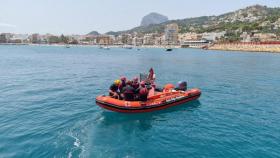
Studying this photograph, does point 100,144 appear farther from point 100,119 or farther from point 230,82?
point 230,82

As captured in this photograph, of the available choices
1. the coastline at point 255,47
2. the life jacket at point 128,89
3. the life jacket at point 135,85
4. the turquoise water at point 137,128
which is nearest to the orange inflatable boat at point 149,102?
the turquoise water at point 137,128

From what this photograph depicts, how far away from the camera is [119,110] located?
54.7ft

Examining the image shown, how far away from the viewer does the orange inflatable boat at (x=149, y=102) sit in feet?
54.4

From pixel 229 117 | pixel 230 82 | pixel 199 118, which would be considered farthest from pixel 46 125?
pixel 230 82

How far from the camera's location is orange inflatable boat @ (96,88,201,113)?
54.4 ft

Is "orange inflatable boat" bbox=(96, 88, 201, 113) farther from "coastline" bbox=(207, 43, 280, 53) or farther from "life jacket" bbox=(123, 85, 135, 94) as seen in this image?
"coastline" bbox=(207, 43, 280, 53)

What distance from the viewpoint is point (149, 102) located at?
56.9 feet

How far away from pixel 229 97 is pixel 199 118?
7.21 meters

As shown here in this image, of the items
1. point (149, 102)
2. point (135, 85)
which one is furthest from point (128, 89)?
point (149, 102)

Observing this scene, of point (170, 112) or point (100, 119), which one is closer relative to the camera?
point (100, 119)

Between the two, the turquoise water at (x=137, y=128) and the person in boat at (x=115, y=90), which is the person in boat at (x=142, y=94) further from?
the person in boat at (x=115, y=90)

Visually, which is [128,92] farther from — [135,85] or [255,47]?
[255,47]

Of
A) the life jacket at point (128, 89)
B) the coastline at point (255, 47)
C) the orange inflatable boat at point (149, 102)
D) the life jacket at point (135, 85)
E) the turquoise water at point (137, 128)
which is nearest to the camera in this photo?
the turquoise water at point (137, 128)

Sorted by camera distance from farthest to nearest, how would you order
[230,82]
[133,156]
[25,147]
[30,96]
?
[230,82] → [30,96] → [25,147] → [133,156]
